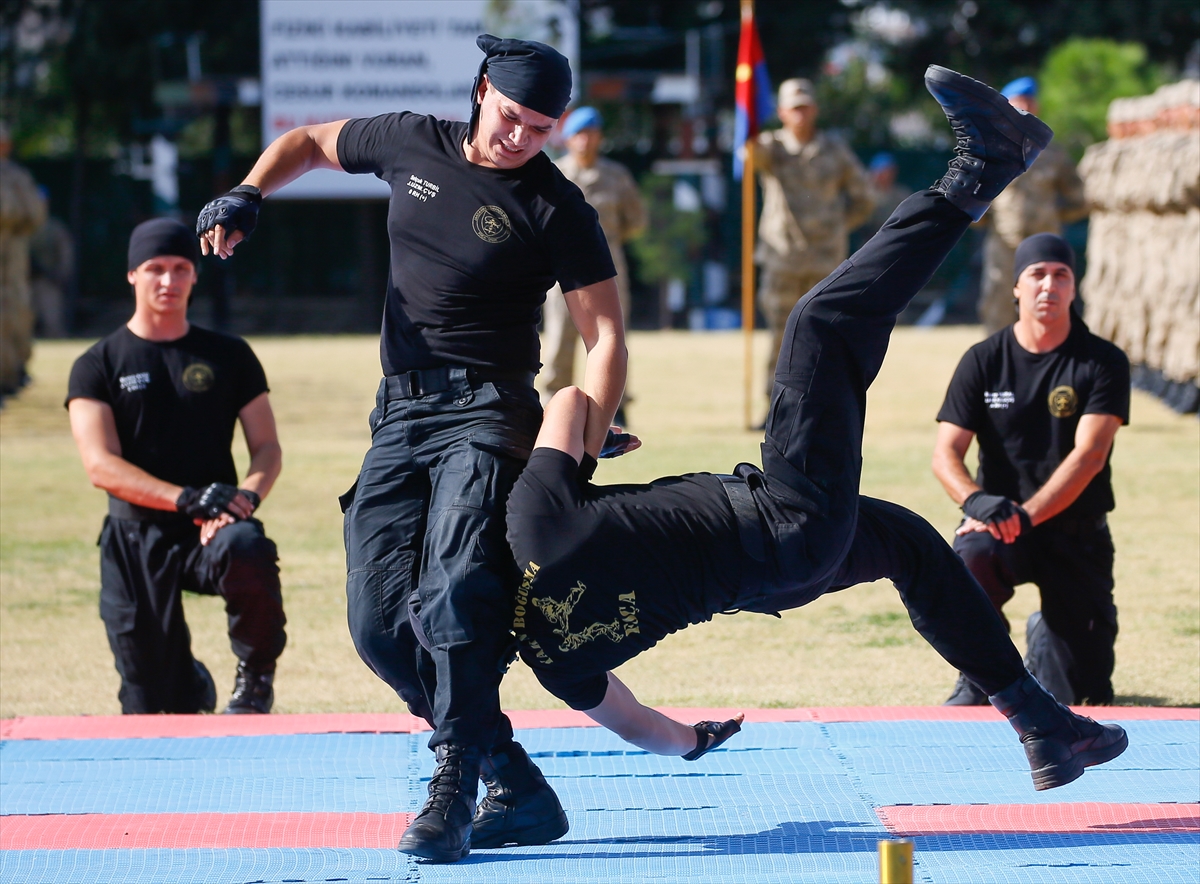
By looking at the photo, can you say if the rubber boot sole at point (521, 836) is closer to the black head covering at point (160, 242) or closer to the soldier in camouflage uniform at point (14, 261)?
the black head covering at point (160, 242)

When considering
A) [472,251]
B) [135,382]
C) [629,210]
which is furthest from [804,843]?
[629,210]

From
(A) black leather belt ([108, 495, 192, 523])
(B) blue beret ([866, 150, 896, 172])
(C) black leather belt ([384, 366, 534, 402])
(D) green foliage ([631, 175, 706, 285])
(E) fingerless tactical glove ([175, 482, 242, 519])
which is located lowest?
(D) green foliage ([631, 175, 706, 285])

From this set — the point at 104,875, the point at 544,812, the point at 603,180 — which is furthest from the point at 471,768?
the point at 603,180

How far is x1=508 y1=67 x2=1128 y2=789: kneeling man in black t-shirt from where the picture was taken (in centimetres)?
341

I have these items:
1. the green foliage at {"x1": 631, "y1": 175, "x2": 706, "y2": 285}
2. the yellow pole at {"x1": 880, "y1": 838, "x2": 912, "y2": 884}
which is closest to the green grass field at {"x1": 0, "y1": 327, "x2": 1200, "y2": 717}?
the yellow pole at {"x1": 880, "y1": 838, "x2": 912, "y2": 884}

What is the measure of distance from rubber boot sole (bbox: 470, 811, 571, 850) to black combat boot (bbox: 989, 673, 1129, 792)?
1.05m

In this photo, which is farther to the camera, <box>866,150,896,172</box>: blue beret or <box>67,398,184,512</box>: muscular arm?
<box>866,150,896,172</box>: blue beret

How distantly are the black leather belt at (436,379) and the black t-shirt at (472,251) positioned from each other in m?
0.02

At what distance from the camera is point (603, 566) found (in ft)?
11.1

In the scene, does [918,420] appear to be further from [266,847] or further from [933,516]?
[266,847]

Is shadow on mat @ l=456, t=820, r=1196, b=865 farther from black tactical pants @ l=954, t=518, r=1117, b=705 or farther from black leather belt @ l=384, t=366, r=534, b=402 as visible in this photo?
black tactical pants @ l=954, t=518, r=1117, b=705

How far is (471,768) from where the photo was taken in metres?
3.49

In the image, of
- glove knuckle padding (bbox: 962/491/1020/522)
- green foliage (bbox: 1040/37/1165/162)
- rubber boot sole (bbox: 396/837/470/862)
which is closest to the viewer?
rubber boot sole (bbox: 396/837/470/862)

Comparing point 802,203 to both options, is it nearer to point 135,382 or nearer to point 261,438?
point 261,438
